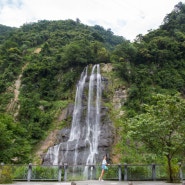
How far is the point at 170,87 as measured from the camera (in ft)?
101

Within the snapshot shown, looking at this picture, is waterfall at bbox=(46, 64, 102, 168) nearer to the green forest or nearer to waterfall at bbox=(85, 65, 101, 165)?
waterfall at bbox=(85, 65, 101, 165)

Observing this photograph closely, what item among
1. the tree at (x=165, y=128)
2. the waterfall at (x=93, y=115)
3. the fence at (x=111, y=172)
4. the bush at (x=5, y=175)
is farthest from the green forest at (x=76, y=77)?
the tree at (x=165, y=128)

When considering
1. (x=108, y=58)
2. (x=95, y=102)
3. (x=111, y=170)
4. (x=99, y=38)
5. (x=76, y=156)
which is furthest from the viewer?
(x=99, y=38)

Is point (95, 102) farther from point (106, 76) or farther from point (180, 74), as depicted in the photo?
point (180, 74)

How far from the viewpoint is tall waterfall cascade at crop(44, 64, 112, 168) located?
23688 millimetres

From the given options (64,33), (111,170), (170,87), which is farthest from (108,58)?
(111,170)

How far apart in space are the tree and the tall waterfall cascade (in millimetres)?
12302

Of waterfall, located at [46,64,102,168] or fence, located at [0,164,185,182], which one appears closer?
fence, located at [0,164,185,182]

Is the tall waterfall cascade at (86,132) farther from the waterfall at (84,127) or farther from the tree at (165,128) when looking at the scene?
the tree at (165,128)

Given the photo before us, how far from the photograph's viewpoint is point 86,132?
2642 cm

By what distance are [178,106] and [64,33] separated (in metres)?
40.0

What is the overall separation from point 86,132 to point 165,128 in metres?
16.1

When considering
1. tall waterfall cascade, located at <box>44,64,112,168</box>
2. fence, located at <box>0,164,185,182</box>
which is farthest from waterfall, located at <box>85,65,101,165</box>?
fence, located at <box>0,164,185,182</box>

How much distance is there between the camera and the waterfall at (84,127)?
23.7m
